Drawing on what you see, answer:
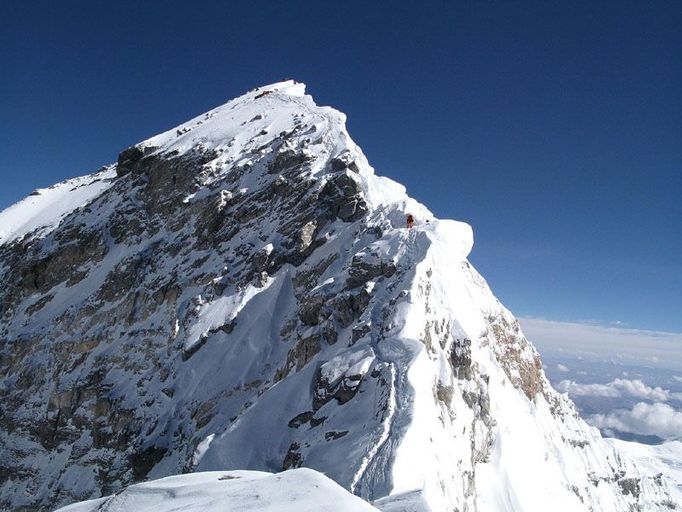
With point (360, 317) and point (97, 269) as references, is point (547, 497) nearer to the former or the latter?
point (360, 317)

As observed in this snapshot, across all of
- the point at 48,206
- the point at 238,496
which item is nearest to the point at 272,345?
the point at 238,496

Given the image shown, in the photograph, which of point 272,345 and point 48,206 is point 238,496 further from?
point 48,206

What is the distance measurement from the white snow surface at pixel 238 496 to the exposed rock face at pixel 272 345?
26.9ft

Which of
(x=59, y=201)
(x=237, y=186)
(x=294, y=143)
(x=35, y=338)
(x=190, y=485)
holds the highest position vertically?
(x=59, y=201)

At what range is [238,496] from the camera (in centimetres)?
684

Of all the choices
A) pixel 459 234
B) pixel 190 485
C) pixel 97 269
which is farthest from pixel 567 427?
pixel 97 269

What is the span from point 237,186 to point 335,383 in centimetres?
2874

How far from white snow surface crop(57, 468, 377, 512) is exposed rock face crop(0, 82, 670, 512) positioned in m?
8.19

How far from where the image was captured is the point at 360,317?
938 inches

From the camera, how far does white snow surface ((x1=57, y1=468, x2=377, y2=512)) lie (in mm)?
6379

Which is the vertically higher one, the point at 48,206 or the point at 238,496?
the point at 48,206

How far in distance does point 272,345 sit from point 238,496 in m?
24.4

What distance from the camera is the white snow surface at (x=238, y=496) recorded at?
6379 millimetres

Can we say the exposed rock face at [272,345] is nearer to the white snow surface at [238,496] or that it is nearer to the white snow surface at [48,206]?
→ the white snow surface at [48,206]
